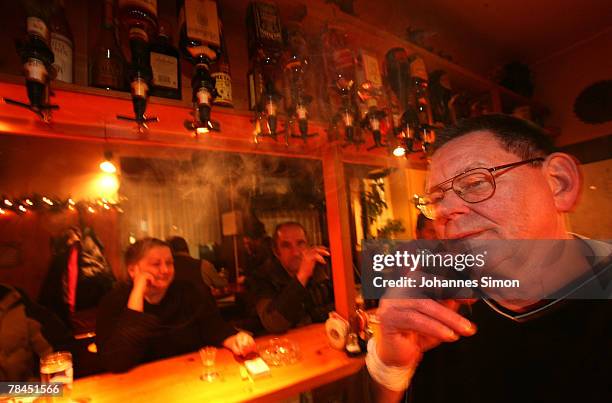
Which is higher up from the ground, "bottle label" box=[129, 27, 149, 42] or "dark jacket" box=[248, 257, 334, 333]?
"bottle label" box=[129, 27, 149, 42]

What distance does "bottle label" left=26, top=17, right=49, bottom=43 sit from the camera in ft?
2.19

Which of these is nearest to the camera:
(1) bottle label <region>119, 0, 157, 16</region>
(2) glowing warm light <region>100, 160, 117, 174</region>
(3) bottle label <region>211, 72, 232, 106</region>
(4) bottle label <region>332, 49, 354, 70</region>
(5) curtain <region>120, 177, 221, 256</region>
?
(1) bottle label <region>119, 0, 157, 16</region>

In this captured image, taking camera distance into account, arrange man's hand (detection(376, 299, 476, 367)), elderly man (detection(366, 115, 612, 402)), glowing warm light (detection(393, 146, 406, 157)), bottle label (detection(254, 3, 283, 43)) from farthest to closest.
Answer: glowing warm light (detection(393, 146, 406, 157)) → bottle label (detection(254, 3, 283, 43)) → elderly man (detection(366, 115, 612, 402)) → man's hand (detection(376, 299, 476, 367))

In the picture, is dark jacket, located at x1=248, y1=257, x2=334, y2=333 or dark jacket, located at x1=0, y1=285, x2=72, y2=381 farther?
dark jacket, located at x1=248, y1=257, x2=334, y2=333

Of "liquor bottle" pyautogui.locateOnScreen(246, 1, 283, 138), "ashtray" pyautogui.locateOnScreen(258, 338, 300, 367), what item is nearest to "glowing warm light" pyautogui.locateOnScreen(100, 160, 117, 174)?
"liquor bottle" pyautogui.locateOnScreen(246, 1, 283, 138)

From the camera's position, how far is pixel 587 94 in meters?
2.22

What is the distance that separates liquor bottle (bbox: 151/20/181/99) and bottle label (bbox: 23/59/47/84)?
291 millimetres

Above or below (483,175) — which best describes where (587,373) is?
below

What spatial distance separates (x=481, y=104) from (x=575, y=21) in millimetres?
964

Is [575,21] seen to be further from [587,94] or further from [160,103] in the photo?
[160,103]

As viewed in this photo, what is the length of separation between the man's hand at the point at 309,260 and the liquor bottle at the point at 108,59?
1013 millimetres

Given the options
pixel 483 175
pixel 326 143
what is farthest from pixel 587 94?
pixel 483 175

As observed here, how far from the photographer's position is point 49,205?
1502 millimetres

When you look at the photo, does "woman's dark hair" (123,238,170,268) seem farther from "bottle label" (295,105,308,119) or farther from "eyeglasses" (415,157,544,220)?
"eyeglasses" (415,157,544,220)
